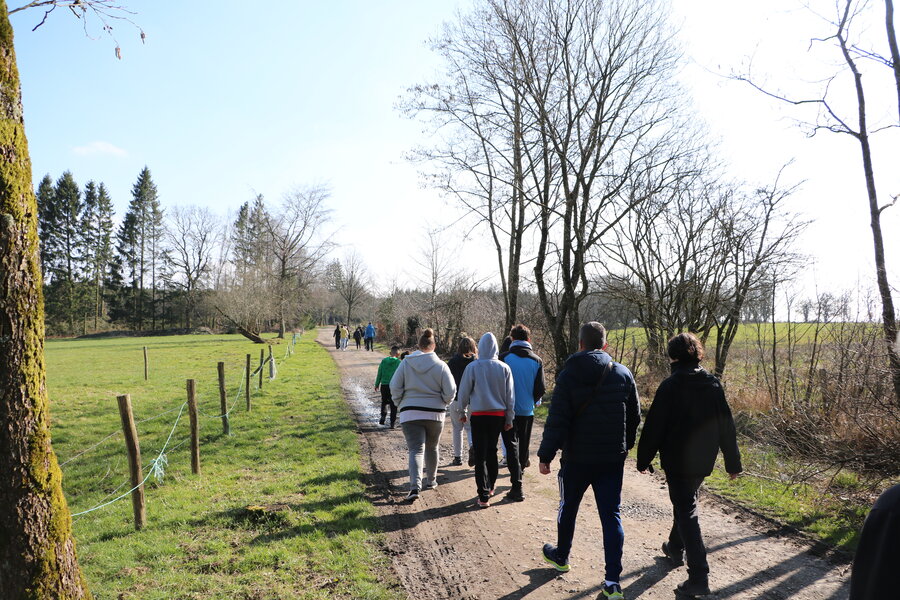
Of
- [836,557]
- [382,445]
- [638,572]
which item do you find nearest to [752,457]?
[836,557]

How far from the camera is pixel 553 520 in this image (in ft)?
19.8

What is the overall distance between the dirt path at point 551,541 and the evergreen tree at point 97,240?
70.5 m

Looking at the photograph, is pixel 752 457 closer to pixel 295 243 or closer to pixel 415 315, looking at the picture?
pixel 415 315

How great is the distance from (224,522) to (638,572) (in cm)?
431

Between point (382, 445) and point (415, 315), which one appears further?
point (415, 315)

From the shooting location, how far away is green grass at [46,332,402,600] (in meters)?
4.64

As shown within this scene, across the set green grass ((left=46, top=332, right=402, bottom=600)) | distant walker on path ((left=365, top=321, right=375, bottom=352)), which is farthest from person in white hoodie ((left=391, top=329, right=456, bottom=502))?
distant walker on path ((left=365, top=321, right=375, bottom=352))

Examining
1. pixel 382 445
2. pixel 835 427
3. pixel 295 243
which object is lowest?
pixel 382 445

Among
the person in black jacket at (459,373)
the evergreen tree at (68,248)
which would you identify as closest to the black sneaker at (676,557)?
the person in black jacket at (459,373)

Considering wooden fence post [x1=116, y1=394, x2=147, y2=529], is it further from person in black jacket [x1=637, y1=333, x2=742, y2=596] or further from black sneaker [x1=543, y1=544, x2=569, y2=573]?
person in black jacket [x1=637, y1=333, x2=742, y2=596]

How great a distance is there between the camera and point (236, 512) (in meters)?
6.29

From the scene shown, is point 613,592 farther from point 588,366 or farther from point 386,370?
point 386,370

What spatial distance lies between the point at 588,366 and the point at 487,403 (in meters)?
2.03

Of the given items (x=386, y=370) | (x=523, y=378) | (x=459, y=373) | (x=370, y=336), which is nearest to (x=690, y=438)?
(x=523, y=378)
